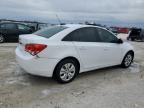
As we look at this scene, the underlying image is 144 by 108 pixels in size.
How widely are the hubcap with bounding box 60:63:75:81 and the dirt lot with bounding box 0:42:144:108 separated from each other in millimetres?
186

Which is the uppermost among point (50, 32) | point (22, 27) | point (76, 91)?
point (50, 32)

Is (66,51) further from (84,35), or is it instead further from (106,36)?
(106,36)

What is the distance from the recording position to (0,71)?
662cm

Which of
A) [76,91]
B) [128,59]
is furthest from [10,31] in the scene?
[76,91]

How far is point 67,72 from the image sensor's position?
5637mm

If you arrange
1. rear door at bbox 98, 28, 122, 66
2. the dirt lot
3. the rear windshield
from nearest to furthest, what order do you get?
1. the dirt lot
2. the rear windshield
3. rear door at bbox 98, 28, 122, 66

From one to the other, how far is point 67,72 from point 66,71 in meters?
0.05

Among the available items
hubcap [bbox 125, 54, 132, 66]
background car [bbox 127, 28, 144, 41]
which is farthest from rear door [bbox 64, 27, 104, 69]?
background car [bbox 127, 28, 144, 41]

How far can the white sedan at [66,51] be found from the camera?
5.22m

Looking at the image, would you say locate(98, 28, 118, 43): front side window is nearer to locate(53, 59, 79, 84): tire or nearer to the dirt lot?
the dirt lot

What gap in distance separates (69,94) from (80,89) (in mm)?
442

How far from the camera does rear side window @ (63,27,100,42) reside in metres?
5.83

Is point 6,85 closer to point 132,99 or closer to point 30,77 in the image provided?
point 30,77

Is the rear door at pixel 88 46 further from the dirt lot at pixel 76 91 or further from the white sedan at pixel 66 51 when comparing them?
the dirt lot at pixel 76 91
